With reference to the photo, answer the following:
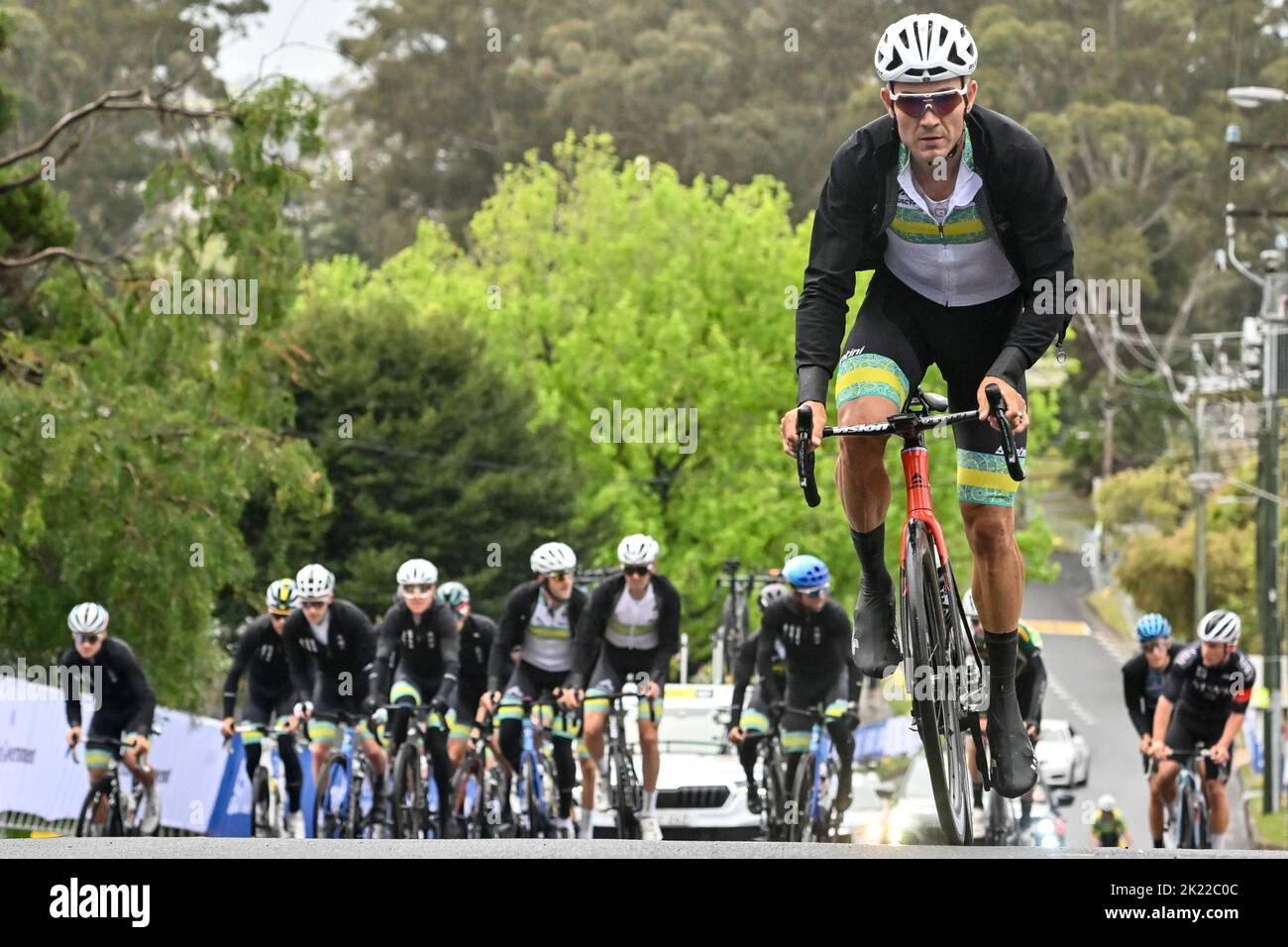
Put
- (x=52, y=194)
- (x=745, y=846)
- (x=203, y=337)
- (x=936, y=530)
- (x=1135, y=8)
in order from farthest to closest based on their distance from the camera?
(x=1135, y=8), (x=52, y=194), (x=203, y=337), (x=936, y=530), (x=745, y=846)

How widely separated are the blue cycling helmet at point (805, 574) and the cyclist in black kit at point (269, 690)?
3.82 metres

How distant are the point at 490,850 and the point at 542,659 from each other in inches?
373

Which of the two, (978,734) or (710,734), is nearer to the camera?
(978,734)

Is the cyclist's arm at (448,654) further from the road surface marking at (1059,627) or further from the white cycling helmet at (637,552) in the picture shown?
the road surface marking at (1059,627)

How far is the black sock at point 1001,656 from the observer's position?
7.99m

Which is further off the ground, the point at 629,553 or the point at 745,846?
the point at 629,553

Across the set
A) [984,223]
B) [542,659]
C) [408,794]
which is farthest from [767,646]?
[984,223]

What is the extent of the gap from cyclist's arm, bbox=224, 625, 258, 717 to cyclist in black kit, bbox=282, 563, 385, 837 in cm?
60

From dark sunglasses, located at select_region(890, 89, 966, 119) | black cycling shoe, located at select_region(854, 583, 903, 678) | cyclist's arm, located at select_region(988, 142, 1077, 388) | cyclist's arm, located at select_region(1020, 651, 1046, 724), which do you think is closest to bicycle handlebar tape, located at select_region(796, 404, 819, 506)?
cyclist's arm, located at select_region(988, 142, 1077, 388)

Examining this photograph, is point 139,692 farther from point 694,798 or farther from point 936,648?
point 936,648

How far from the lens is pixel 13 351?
21.1 meters

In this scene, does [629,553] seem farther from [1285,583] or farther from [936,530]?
[1285,583]

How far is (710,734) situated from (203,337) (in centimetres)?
630

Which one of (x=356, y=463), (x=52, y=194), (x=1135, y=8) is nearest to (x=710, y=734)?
(x=52, y=194)
